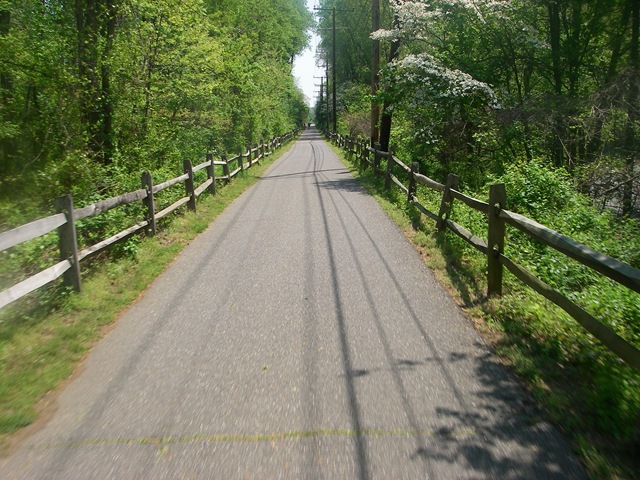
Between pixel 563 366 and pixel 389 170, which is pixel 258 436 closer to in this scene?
pixel 563 366

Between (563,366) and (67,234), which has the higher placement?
(67,234)

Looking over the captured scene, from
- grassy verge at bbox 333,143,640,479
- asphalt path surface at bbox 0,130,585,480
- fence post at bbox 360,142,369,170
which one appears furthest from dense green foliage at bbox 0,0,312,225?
grassy verge at bbox 333,143,640,479

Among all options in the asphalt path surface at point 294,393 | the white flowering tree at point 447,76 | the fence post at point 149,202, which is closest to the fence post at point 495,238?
the asphalt path surface at point 294,393

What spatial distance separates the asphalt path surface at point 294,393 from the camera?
8.39 feet

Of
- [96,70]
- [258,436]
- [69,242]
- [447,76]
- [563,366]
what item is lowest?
[258,436]

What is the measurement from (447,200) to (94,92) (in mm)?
8076

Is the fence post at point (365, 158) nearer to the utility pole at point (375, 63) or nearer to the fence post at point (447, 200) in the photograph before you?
the utility pole at point (375, 63)

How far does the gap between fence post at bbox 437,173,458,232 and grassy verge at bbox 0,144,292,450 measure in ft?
13.8

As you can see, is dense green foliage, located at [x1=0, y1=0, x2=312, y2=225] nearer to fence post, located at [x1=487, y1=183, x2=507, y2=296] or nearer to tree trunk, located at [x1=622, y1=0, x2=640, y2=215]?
fence post, located at [x1=487, y1=183, x2=507, y2=296]

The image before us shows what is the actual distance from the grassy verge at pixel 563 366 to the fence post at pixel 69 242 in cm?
419

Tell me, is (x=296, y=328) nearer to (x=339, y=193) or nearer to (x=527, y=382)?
(x=527, y=382)

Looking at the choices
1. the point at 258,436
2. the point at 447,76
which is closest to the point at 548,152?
the point at 447,76

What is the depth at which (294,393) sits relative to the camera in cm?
321

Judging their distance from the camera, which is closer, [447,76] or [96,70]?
[96,70]
